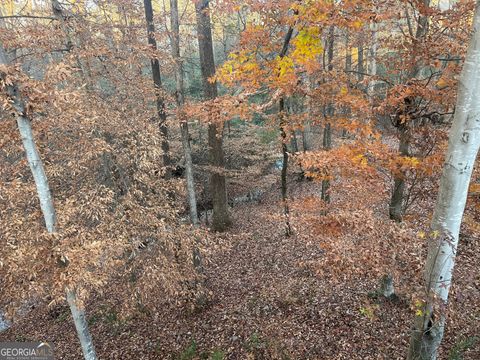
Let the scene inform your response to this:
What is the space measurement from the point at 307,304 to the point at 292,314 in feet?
1.67

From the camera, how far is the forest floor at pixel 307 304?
523 centimetres

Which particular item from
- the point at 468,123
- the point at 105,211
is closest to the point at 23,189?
the point at 105,211

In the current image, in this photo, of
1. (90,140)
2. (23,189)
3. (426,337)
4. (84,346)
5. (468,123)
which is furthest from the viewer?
(90,140)

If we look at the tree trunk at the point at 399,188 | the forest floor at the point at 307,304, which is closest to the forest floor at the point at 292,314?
the forest floor at the point at 307,304

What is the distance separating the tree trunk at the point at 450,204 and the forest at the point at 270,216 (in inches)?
0.7

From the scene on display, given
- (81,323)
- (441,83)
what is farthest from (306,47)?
(81,323)

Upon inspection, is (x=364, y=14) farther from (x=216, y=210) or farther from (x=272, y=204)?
(x=272, y=204)

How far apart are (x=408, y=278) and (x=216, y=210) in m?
8.19

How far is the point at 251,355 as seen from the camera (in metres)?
6.88
